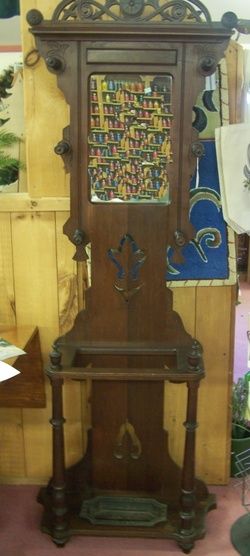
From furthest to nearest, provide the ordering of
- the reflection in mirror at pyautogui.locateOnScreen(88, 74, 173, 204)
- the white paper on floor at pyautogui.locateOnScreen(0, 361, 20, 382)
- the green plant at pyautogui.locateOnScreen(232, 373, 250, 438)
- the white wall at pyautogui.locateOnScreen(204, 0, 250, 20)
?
1. the white wall at pyautogui.locateOnScreen(204, 0, 250, 20)
2. the green plant at pyautogui.locateOnScreen(232, 373, 250, 438)
3. the reflection in mirror at pyautogui.locateOnScreen(88, 74, 173, 204)
4. the white paper on floor at pyautogui.locateOnScreen(0, 361, 20, 382)

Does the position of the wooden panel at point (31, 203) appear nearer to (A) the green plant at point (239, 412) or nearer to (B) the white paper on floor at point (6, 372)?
(B) the white paper on floor at point (6, 372)

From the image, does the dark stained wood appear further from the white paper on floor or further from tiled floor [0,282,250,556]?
the white paper on floor

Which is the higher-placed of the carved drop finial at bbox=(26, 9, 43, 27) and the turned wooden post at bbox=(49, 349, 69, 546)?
the carved drop finial at bbox=(26, 9, 43, 27)

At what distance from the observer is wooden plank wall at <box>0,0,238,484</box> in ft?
5.91

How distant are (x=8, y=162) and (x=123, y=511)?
1255 mm

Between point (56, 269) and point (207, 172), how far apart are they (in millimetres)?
610

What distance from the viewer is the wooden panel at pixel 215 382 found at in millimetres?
1944

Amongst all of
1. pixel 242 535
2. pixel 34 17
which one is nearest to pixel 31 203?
pixel 34 17

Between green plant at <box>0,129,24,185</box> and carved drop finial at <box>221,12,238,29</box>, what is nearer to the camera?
carved drop finial at <box>221,12,238,29</box>

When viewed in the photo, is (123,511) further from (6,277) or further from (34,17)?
(34,17)

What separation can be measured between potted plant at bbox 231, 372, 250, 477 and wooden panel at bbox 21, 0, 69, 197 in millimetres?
1032

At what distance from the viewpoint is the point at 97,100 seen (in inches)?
64.2

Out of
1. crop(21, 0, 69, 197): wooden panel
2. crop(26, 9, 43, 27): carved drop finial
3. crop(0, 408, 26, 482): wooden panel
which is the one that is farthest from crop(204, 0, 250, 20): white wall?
crop(0, 408, 26, 482): wooden panel

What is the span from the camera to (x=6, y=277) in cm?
194
